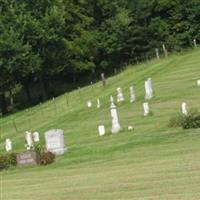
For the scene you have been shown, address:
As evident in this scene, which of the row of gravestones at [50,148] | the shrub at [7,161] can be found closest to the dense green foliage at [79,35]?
the row of gravestones at [50,148]

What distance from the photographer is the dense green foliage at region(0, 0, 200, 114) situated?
228ft

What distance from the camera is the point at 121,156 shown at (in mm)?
27078

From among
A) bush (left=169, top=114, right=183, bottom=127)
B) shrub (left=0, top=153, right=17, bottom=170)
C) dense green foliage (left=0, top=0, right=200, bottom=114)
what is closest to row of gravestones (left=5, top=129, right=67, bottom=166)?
shrub (left=0, top=153, right=17, bottom=170)

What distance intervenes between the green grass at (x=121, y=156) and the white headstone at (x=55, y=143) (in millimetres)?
539

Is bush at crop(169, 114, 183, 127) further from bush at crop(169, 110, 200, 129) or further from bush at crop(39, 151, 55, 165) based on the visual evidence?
bush at crop(39, 151, 55, 165)

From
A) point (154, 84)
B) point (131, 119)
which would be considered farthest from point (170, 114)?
point (154, 84)

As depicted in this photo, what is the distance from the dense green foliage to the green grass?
17169mm

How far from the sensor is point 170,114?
3716cm

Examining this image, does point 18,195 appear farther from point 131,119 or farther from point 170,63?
point 170,63

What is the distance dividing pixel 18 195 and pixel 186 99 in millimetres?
21888

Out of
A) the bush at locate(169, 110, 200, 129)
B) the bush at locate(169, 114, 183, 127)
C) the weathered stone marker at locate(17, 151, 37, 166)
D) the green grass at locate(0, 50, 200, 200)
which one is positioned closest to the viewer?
the green grass at locate(0, 50, 200, 200)

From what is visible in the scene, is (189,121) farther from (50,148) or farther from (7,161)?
(7,161)

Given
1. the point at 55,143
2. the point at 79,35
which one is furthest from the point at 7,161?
the point at 79,35

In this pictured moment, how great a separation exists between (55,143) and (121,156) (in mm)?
4842
